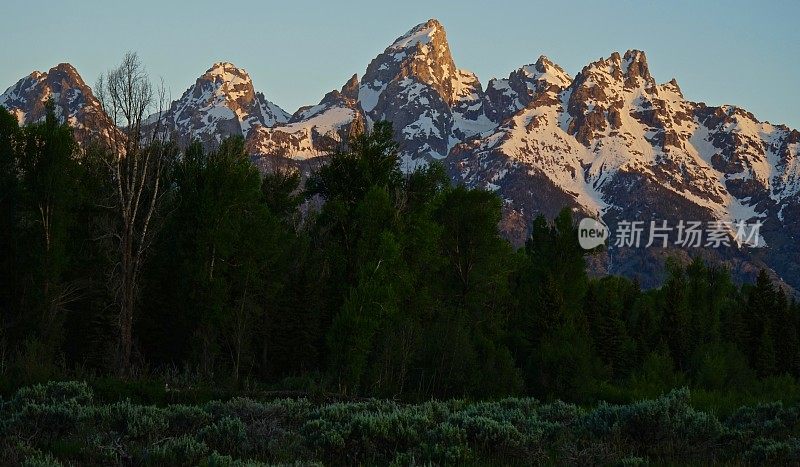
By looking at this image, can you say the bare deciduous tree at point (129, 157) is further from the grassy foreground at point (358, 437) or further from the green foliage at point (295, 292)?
the grassy foreground at point (358, 437)

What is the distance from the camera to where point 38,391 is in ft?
47.0

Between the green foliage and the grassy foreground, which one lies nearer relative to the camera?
the grassy foreground

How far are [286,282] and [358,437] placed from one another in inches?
1212

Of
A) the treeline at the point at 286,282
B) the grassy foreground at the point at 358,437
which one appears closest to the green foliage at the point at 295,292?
the treeline at the point at 286,282

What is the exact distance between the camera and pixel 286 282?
42.0m

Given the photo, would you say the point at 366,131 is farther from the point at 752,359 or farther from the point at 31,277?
the point at 752,359

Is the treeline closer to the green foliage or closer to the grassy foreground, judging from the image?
the green foliage

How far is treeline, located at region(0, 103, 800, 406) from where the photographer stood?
3325 centimetres

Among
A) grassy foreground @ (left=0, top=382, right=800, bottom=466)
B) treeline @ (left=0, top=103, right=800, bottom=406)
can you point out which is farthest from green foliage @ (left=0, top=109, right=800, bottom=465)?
grassy foreground @ (left=0, top=382, right=800, bottom=466)

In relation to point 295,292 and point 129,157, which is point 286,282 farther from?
point 129,157

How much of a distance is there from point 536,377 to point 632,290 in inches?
1769

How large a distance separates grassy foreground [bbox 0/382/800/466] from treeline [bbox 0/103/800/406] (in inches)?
568

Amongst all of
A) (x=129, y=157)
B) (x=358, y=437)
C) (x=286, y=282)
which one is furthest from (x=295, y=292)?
(x=358, y=437)

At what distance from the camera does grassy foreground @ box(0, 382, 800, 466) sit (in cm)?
1030
